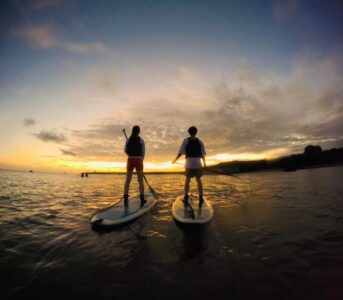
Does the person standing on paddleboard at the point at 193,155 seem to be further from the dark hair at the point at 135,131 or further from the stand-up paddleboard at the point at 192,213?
the dark hair at the point at 135,131

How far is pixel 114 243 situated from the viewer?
625cm

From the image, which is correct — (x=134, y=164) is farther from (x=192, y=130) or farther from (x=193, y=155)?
(x=192, y=130)

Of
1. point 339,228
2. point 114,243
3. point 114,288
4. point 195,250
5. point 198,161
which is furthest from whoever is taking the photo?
point 198,161

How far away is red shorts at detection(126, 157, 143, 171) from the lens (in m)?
9.61

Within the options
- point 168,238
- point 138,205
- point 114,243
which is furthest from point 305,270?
point 138,205

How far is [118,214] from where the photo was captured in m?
8.38

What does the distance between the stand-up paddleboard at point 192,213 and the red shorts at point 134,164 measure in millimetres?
2275

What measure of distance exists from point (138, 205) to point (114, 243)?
3.82 m

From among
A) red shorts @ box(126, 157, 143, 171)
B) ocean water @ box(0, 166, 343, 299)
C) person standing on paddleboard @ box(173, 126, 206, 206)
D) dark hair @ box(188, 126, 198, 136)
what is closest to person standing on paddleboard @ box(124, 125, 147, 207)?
red shorts @ box(126, 157, 143, 171)

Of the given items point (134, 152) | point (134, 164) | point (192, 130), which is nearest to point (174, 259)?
point (134, 164)

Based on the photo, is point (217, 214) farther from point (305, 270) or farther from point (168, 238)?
point (305, 270)

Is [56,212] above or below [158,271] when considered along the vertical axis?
above

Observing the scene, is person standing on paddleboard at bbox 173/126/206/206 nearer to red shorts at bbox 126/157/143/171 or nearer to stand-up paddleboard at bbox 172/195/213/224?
stand-up paddleboard at bbox 172/195/213/224

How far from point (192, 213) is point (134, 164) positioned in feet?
10.5
